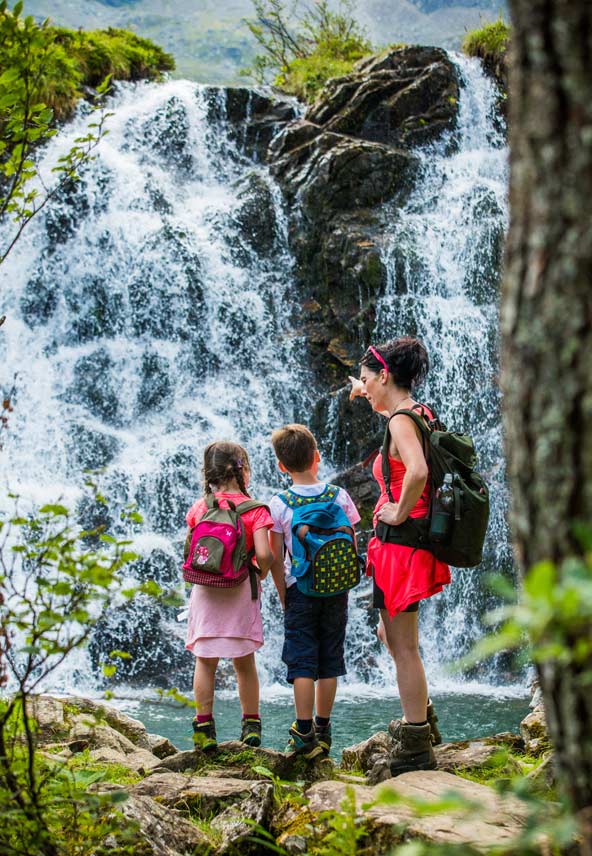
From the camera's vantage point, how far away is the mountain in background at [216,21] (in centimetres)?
6291

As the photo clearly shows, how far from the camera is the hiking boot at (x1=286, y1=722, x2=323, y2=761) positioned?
4.19 meters

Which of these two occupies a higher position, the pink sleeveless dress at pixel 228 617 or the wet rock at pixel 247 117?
the wet rock at pixel 247 117

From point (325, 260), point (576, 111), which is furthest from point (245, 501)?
point (325, 260)

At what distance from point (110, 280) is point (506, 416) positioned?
13070 mm

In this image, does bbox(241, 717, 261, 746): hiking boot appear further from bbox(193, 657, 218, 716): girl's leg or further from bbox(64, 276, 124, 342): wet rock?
bbox(64, 276, 124, 342): wet rock

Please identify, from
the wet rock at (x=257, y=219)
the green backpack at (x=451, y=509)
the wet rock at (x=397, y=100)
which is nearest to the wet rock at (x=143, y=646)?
the green backpack at (x=451, y=509)

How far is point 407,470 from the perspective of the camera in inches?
141

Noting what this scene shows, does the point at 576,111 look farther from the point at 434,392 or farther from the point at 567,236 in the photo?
the point at 434,392

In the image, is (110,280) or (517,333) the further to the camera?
(110,280)

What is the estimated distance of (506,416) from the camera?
151 centimetres

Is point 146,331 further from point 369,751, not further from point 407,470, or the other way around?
point 407,470

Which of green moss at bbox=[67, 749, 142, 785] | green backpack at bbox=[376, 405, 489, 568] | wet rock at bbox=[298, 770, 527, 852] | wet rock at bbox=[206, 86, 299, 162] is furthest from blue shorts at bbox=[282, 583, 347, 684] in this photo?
wet rock at bbox=[206, 86, 299, 162]

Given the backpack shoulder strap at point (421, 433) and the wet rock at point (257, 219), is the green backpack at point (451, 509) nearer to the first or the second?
the backpack shoulder strap at point (421, 433)

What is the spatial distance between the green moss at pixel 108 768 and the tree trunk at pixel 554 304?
3.17 metres
